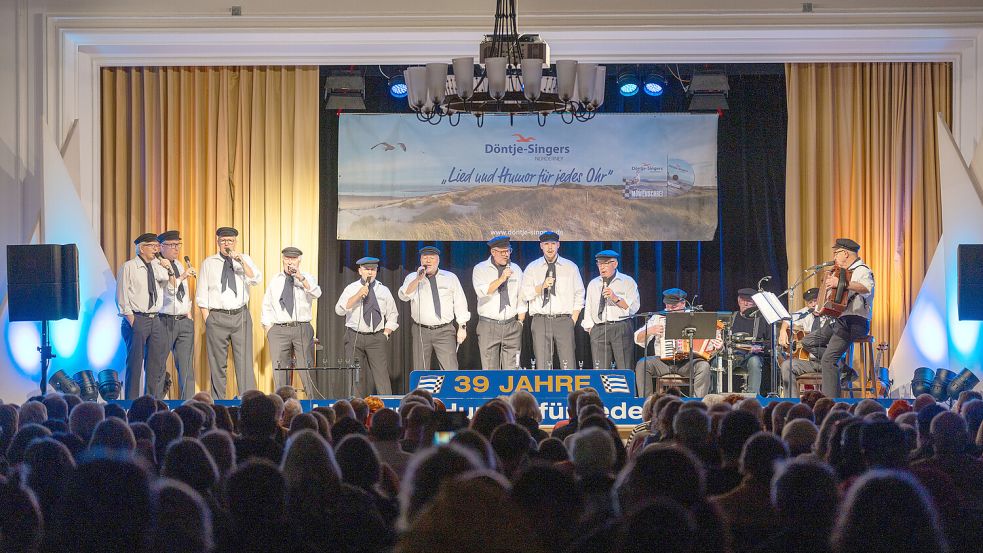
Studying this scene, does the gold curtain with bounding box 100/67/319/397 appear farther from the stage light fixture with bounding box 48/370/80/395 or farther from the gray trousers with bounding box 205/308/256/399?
the stage light fixture with bounding box 48/370/80/395

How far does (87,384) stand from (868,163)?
334 inches

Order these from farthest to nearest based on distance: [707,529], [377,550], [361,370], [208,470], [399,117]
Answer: [399,117] < [361,370] < [208,470] < [377,550] < [707,529]

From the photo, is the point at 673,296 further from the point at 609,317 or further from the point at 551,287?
the point at 551,287

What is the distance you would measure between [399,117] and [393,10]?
1.71m

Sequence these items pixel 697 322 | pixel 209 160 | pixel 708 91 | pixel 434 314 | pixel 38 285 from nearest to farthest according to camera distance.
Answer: pixel 38 285 < pixel 697 322 < pixel 434 314 < pixel 708 91 < pixel 209 160

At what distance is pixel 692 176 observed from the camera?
38.7 feet

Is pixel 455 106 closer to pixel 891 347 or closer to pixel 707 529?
pixel 707 529

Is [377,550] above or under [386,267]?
under

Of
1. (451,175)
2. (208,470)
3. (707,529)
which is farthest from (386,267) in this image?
(707,529)

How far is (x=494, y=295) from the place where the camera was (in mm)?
10961

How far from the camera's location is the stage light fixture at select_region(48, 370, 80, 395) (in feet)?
30.5

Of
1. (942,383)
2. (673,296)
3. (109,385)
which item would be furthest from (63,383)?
(942,383)

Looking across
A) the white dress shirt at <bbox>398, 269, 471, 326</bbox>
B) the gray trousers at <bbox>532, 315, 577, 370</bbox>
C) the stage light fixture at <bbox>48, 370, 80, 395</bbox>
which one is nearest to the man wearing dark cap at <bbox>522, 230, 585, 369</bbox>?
the gray trousers at <bbox>532, 315, 577, 370</bbox>

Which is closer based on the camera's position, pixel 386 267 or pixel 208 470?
pixel 208 470
